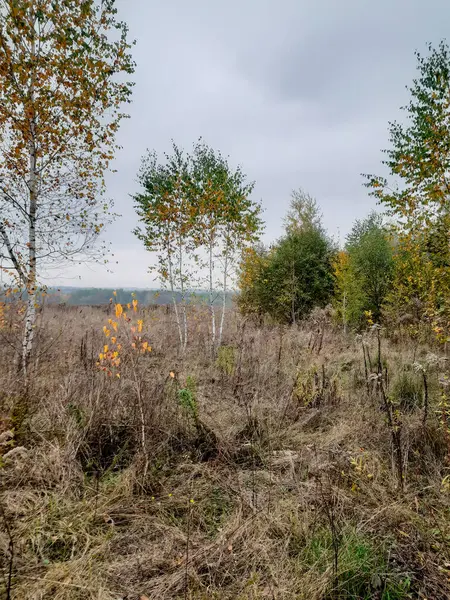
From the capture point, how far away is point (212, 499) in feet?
7.52

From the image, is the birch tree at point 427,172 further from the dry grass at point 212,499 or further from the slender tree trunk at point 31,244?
the slender tree trunk at point 31,244

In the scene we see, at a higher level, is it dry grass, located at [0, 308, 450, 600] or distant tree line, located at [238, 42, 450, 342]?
distant tree line, located at [238, 42, 450, 342]

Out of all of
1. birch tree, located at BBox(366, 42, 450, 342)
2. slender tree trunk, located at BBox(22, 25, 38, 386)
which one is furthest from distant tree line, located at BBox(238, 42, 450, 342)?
slender tree trunk, located at BBox(22, 25, 38, 386)

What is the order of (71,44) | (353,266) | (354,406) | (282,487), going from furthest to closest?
(353,266) → (71,44) → (354,406) → (282,487)

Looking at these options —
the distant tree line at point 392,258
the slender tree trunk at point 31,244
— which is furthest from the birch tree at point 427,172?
the slender tree trunk at point 31,244

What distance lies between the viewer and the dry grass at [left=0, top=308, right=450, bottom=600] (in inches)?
61.4

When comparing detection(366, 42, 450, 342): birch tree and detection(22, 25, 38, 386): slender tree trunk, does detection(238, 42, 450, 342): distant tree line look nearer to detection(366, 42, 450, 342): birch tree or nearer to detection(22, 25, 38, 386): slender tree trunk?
detection(366, 42, 450, 342): birch tree

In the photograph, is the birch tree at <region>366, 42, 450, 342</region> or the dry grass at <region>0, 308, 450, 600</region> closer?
the dry grass at <region>0, 308, 450, 600</region>

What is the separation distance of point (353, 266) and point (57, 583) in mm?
11806

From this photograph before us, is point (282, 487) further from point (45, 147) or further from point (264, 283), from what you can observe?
point (264, 283)

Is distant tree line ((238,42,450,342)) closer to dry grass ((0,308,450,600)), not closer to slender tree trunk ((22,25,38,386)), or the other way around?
dry grass ((0,308,450,600))

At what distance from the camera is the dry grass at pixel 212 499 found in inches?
61.4

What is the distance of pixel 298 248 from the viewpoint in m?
13.9

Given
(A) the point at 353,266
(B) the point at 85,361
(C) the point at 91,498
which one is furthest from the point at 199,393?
(A) the point at 353,266
